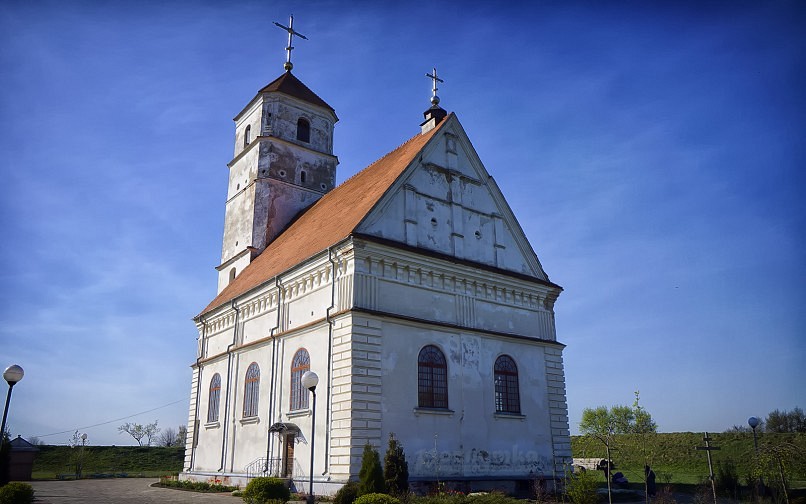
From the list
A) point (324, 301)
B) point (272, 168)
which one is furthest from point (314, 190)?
point (324, 301)

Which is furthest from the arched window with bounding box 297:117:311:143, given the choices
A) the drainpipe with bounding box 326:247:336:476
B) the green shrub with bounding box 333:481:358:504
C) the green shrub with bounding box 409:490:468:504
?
the green shrub with bounding box 409:490:468:504

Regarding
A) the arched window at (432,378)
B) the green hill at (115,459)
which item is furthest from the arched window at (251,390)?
the green hill at (115,459)

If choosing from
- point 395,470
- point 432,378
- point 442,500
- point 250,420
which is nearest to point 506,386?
point 432,378

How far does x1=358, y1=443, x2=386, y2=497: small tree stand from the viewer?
17.8 metres

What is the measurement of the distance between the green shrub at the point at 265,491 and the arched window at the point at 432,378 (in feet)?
19.3

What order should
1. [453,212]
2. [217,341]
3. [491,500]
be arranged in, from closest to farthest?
1. [491,500]
2. [453,212]
3. [217,341]

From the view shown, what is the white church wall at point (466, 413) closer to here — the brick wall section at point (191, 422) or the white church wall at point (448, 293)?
the white church wall at point (448, 293)

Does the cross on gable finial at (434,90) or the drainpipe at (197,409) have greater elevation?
the cross on gable finial at (434,90)

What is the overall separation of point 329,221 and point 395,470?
1225 centimetres

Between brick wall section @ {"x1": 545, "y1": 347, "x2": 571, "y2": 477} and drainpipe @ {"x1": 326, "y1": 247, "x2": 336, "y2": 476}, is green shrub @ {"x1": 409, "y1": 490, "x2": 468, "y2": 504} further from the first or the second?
brick wall section @ {"x1": 545, "y1": 347, "x2": 571, "y2": 477}

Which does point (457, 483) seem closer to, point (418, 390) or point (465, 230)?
point (418, 390)

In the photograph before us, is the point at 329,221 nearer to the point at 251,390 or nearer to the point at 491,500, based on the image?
the point at 251,390

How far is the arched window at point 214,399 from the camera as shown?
30.5m

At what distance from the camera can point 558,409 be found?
26.3 m
